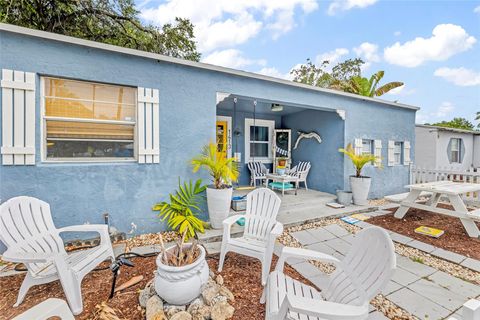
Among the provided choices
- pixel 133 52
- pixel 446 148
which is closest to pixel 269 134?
pixel 133 52

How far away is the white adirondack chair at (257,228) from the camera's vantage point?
2.59 meters

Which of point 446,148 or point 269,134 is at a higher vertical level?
point 269,134

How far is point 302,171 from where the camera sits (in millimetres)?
6777

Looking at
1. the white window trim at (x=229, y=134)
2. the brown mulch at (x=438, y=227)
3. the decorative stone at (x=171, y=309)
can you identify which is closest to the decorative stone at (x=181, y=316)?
the decorative stone at (x=171, y=309)

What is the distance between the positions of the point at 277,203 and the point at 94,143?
3144mm

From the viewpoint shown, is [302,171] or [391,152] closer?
[302,171]

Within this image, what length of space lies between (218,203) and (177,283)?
6.30 feet

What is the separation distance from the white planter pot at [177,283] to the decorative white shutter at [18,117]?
2733mm

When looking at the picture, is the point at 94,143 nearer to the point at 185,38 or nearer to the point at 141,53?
the point at 141,53

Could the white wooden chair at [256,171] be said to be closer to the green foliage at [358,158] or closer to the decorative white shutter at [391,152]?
the green foliage at [358,158]

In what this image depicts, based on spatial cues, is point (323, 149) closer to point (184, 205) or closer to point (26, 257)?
point (184, 205)

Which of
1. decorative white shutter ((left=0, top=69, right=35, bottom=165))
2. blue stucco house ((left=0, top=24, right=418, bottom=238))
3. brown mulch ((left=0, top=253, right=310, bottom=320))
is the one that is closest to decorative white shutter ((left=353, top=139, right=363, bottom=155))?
blue stucco house ((left=0, top=24, right=418, bottom=238))

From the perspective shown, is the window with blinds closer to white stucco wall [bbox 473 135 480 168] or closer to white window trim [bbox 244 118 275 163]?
white window trim [bbox 244 118 275 163]

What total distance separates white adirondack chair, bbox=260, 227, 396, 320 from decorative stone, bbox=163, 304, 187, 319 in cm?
82
